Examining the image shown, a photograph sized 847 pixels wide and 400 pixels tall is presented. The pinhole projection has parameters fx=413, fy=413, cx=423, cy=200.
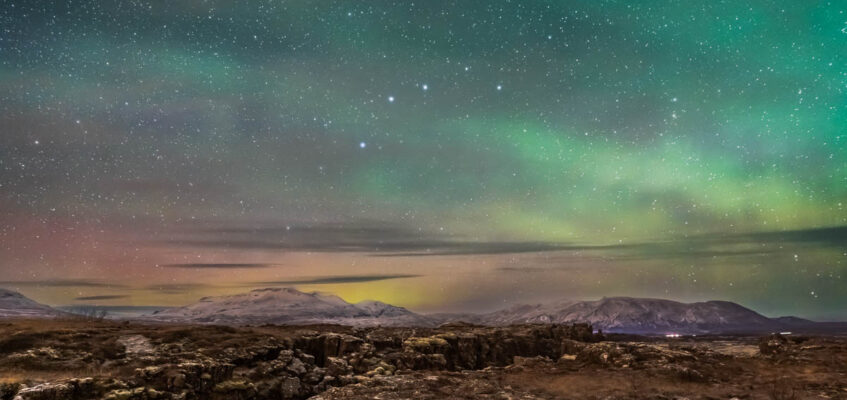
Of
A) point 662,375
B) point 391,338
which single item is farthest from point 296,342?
point 662,375

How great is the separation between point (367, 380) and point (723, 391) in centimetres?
2537

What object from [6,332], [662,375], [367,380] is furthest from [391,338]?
[6,332]

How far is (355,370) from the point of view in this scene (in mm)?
39094

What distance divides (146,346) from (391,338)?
24.9m

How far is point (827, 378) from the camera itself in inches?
1244

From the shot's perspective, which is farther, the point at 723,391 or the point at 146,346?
the point at 146,346

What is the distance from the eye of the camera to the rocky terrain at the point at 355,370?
27.8 m

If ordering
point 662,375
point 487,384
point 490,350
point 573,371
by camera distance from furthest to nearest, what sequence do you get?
point 490,350 < point 573,371 < point 662,375 < point 487,384

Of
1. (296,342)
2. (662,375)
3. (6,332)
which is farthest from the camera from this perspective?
(296,342)

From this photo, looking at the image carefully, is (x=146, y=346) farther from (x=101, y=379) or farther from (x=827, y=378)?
(x=827, y=378)

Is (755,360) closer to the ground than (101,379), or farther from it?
closer to the ground

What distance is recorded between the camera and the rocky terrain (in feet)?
91.3

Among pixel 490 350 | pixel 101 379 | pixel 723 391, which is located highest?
pixel 101 379

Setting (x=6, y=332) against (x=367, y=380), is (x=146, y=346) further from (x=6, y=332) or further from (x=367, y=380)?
(x=367, y=380)
